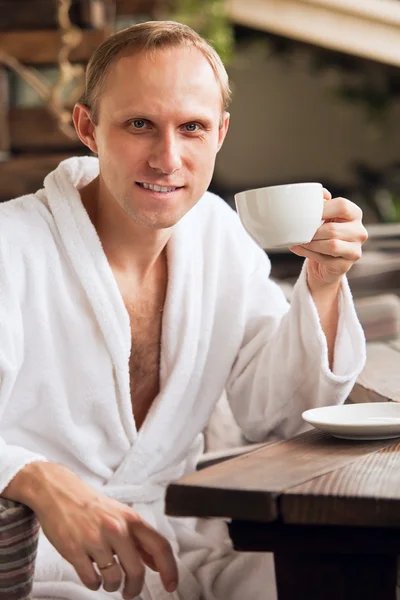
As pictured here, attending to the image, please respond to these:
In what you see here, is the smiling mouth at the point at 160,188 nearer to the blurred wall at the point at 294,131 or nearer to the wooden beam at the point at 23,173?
the wooden beam at the point at 23,173

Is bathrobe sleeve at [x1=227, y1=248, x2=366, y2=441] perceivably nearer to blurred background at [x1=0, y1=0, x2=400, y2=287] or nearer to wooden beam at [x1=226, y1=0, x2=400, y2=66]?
blurred background at [x1=0, y1=0, x2=400, y2=287]

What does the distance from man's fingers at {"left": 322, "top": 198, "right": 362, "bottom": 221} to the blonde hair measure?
12.4 inches

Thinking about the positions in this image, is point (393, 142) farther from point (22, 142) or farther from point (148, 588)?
point (148, 588)

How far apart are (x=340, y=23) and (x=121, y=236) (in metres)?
3.95

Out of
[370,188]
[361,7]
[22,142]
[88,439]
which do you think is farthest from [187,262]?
[370,188]

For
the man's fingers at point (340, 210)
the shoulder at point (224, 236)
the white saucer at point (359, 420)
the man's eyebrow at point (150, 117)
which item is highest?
the man's eyebrow at point (150, 117)

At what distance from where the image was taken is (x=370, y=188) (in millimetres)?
8469

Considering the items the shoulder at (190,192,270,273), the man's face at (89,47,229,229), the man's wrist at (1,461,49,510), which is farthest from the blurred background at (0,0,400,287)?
the man's wrist at (1,461,49,510)

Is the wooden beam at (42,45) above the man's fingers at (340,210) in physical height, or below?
above

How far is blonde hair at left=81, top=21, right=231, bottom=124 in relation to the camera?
1.44 m

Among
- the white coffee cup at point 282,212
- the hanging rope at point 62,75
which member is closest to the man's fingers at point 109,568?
the white coffee cup at point 282,212

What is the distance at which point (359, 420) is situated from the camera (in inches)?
51.2

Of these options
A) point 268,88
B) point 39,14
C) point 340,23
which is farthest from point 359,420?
point 268,88

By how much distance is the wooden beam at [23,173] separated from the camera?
3.64 meters
